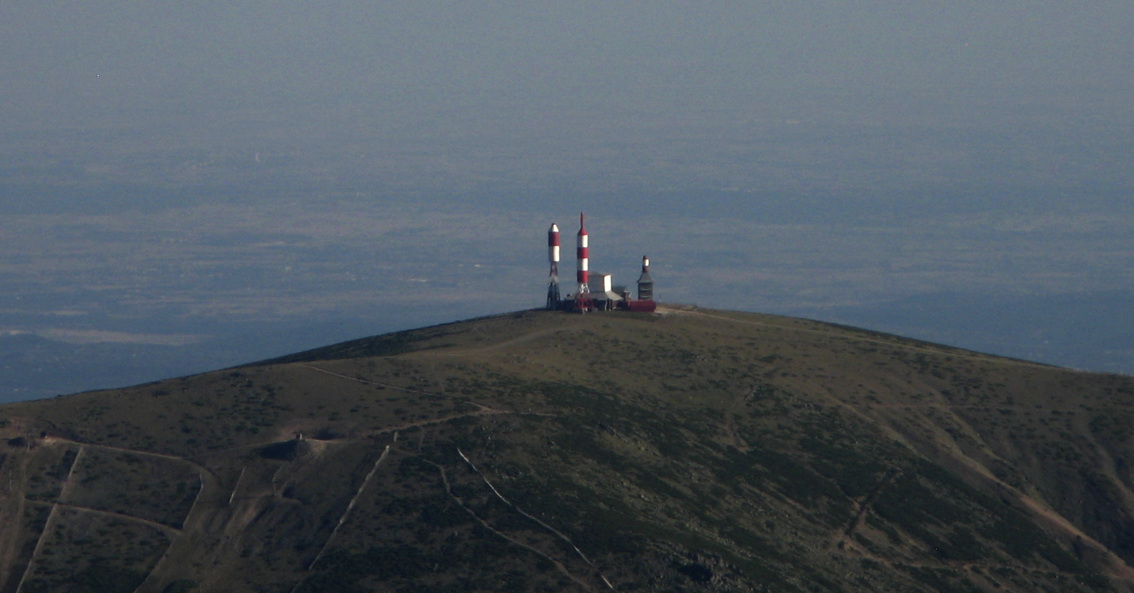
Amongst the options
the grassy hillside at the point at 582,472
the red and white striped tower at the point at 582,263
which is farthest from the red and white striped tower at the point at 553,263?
the grassy hillside at the point at 582,472

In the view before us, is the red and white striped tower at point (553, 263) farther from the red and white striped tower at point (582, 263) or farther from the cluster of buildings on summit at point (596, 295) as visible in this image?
the red and white striped tower at point (582, 263)

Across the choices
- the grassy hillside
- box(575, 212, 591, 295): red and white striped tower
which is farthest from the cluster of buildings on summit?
the grassy hillside

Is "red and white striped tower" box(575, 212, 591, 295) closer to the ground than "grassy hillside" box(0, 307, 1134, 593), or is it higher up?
higher up

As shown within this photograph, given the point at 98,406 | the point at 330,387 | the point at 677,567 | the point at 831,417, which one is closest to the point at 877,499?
the point at 831,417

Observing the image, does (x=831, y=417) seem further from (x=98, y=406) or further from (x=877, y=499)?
(x=98, y=406)

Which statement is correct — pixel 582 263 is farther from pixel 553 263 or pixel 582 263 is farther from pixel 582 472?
pixel 582 472

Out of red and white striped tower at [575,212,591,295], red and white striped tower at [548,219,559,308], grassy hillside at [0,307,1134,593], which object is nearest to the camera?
grassy hillside at [0,307,1134,593]

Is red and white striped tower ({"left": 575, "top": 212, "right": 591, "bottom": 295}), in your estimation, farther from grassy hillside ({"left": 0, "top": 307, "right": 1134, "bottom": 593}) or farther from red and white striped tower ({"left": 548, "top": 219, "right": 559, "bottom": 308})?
grassy hillside ({"left": 0, "top": 307, "right": 1134, "bottom": 593})
